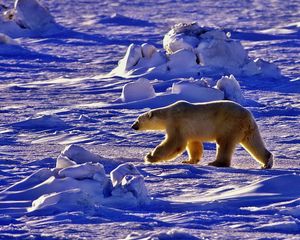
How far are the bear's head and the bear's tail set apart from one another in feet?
2.50

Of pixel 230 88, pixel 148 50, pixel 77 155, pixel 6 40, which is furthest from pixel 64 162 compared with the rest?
pixel 6 40

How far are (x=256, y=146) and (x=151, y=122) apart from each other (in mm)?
984

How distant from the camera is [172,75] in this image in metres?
14.0

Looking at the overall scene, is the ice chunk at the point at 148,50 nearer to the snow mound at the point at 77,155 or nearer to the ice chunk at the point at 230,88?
the ice chunk at the point at 230,88

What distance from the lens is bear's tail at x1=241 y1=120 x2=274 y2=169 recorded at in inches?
323

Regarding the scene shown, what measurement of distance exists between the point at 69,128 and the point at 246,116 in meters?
2.58

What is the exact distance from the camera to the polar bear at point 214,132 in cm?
817

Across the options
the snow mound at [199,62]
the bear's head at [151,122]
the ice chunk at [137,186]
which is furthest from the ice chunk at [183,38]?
the ice chunk at [137,186]

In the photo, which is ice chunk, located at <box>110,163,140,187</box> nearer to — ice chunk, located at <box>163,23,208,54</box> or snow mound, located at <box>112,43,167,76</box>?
snow mound, located at <box>112,43,167,76</box>

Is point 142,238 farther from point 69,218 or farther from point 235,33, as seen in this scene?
point 235,33

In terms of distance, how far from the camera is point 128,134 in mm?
9930

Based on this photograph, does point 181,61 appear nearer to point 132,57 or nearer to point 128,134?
point 132,57

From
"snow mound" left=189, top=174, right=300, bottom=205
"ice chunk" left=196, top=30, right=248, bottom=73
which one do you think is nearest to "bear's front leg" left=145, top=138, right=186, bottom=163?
"snow mound" left=189, top=174, right=300, bottom=205

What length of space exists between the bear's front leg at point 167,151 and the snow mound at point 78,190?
1.62 meters
